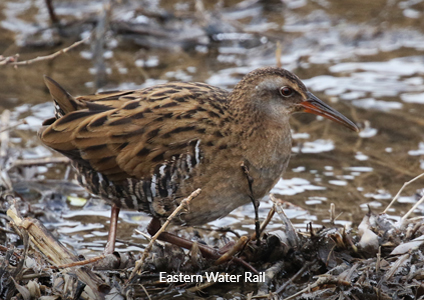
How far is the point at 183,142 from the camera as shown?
153 inches

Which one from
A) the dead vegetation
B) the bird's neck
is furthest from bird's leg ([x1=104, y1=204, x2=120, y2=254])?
the bird's neck

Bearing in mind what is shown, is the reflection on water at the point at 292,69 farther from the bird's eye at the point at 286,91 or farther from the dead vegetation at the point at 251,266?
the bird's eye at the point at 286,91

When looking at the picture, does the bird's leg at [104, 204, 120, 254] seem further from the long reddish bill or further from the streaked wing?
the long reddish bill

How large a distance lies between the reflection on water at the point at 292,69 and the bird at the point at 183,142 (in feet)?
2.30

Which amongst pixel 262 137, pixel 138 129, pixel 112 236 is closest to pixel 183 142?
pixel 138 129

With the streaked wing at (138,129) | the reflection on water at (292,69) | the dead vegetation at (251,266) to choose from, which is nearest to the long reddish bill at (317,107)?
the streaked wing at (138,129)

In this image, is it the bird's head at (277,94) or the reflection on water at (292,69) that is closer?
the bird's head at (277,94)

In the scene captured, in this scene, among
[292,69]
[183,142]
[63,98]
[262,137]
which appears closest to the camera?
[183,142]

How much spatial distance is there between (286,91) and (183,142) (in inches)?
27.6

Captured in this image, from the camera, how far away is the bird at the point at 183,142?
12.7 feet

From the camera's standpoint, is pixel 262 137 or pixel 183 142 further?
pixel 262 137

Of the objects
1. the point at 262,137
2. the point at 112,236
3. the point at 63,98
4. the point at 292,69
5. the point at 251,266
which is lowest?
the point at 292,69

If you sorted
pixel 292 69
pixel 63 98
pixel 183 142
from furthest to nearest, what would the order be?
pixel 292 69
pixel 63 98
pixel 183 142

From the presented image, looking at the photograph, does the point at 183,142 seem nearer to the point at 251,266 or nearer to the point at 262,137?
the point at 262,137
